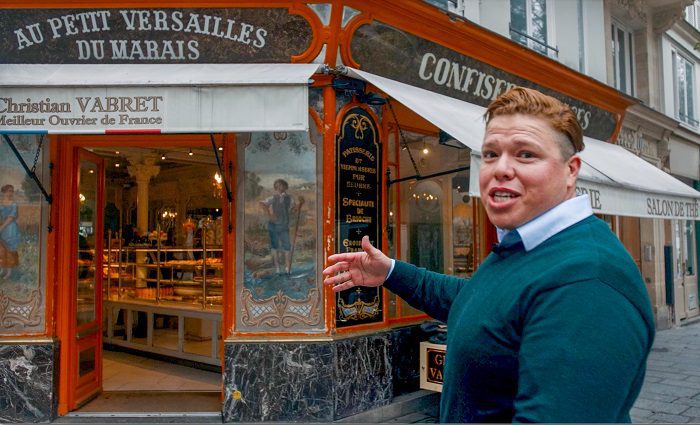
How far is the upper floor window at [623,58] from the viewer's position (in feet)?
40.5

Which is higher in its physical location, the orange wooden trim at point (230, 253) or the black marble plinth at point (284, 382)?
the orange wooden trim at point (230, 253)

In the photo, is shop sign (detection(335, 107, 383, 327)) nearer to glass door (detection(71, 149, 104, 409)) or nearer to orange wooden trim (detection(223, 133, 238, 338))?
orange wooden trim (detection(223, 133, 238, 338))

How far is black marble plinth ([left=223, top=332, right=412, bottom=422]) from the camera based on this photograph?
221 inches

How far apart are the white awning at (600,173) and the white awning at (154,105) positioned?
3.10ft

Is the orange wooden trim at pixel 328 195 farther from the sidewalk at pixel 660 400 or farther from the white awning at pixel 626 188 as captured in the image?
the white awning at pixel 626 188

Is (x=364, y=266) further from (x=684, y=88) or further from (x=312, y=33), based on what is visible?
(x=684, y=88)

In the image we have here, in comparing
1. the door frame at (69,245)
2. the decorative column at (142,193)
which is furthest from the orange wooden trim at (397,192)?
the decorative column at (142,193)

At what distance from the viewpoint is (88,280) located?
21.9 ft

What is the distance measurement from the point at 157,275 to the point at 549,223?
8245 millimetres

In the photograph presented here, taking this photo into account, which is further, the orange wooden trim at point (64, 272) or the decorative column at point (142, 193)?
the decorative column at point (142, 193)

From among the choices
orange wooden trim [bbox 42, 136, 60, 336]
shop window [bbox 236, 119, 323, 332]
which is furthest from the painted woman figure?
shop window [bbox 236, 119, 323, 332]

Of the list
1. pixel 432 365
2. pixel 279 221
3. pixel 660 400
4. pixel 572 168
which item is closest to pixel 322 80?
pixel 279 221

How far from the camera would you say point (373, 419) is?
5934 mm

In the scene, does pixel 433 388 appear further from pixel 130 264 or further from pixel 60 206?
pixel 130 264
